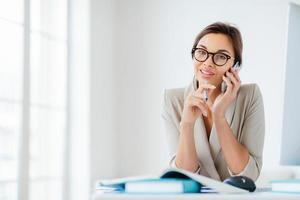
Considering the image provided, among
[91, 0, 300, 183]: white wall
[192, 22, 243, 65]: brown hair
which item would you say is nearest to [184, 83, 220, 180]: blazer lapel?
[192, 22, 243, 65]: brown hair

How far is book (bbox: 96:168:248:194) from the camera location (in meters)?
1.11

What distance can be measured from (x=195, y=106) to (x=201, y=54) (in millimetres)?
212

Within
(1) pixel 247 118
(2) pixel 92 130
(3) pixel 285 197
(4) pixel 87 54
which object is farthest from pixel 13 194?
(3) pixel 285 197

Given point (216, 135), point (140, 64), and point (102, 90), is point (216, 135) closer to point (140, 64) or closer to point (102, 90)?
point (102, 90)

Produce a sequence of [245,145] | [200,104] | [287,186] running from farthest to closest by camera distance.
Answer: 1. [245,145]
2. [200,104]
3. [287,186]

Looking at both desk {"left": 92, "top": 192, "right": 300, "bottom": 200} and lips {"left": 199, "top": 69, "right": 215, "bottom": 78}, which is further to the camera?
lips {"left": 199, "top": 69, "right": 215, "bottom": 78}

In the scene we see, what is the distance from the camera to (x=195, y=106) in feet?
5.46

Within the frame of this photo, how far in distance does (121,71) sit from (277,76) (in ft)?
3.93

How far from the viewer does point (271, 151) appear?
411 centimetres

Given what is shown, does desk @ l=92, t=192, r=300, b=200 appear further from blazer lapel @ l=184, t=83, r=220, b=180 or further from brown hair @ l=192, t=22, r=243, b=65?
brown hair @ l=192, t=22, r=243, b=65

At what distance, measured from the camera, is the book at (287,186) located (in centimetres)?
115

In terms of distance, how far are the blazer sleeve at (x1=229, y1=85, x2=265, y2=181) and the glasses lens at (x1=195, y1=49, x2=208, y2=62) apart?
0.18 metres

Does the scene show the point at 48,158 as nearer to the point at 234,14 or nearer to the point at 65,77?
the point at 65,77

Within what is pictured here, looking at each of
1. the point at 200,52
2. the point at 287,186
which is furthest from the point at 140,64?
the point at 287,186
